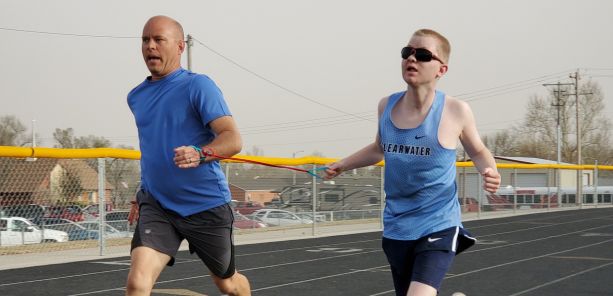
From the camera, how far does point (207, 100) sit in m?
5.12

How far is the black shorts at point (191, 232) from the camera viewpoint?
5.21m

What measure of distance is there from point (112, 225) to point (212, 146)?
34.0 feet

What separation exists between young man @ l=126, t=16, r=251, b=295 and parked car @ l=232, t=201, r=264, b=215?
1288 cm

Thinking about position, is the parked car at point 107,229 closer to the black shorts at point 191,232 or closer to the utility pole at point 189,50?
the black shorts at point 191,232

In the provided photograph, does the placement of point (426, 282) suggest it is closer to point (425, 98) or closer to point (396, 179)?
point (396, 179)

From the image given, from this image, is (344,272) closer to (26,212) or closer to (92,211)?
(92,211)

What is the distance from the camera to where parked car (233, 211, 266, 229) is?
18844mm

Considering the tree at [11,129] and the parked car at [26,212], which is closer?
the parked car at [26,212]

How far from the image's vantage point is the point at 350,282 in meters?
10.7

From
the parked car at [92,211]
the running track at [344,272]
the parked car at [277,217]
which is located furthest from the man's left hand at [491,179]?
the parked car at [277,217]

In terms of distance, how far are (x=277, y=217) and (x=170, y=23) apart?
14359 millimetres

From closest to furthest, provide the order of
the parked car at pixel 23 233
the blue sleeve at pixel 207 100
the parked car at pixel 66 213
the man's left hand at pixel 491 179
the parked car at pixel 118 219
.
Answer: the man's left hand at pixel 491 179 < the blue sleeve at pixel 207 100 < the parked car at pixel 23 233 < the parked car at pixel 66 213 < the parked car at pixel 118 219

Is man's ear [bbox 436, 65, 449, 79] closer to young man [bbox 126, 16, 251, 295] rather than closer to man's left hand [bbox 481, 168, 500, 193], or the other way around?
man's left hand [bbox 481, 168, 500, 193]

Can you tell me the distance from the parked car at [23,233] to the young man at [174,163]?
887cm
